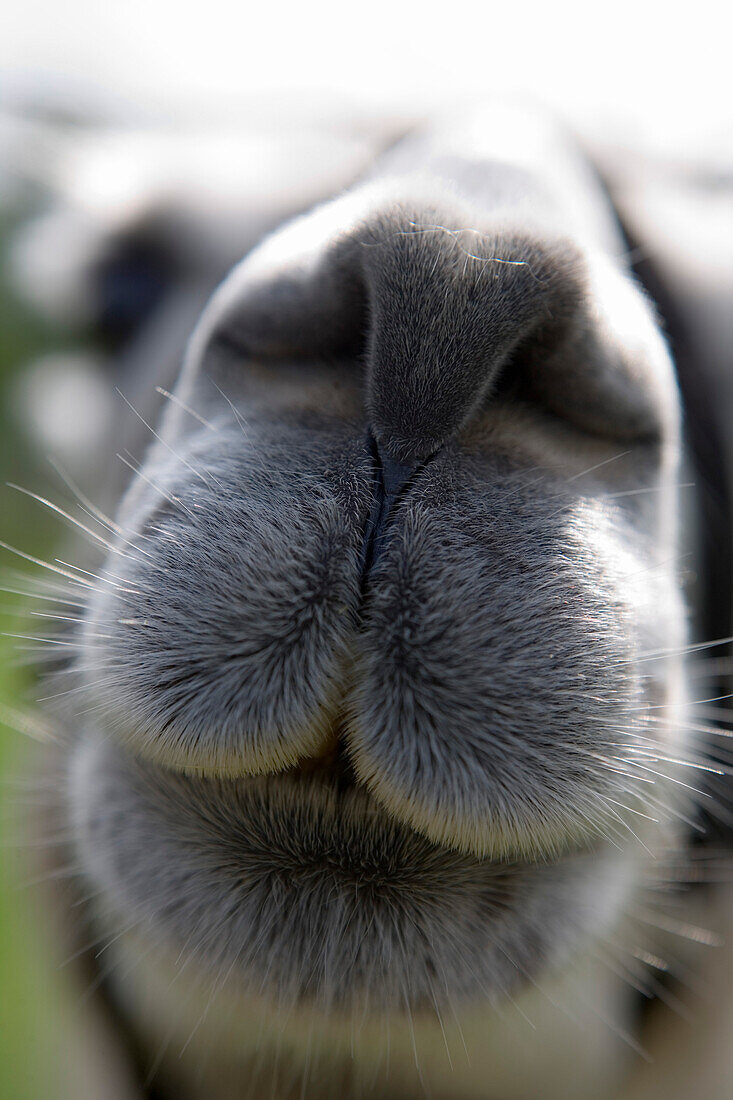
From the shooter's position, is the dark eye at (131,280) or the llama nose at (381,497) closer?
the llama nose at (381,497)

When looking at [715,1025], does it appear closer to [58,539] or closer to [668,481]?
[668,481]

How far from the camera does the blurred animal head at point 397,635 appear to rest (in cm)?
69

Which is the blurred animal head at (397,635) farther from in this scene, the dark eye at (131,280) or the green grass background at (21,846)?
the dark eye at (131,280)

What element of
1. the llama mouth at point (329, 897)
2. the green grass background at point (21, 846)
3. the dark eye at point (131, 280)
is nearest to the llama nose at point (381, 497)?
the llama mouth at point (329, 897)

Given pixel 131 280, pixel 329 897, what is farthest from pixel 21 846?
pixel 131 280

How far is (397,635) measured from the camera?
68 centimetres

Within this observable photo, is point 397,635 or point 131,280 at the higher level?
point 131,280

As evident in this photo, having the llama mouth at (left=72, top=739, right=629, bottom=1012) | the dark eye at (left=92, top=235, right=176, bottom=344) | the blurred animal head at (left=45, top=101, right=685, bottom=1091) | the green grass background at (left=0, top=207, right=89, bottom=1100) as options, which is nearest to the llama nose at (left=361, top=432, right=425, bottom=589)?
the blurred animal head at (left=45, top=101, right=685, bottom=1091)

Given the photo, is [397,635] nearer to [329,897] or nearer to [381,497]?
[381,497]

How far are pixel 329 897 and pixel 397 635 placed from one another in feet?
0.79

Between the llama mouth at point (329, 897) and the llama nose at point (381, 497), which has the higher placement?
the llama nose at point (381, 497)

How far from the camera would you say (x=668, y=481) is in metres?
0.97

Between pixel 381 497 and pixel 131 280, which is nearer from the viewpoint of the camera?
pixel 381 497

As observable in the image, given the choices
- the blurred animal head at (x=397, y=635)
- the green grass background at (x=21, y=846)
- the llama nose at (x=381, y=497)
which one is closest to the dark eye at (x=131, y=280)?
the green grass background at (x=21, y=846)
